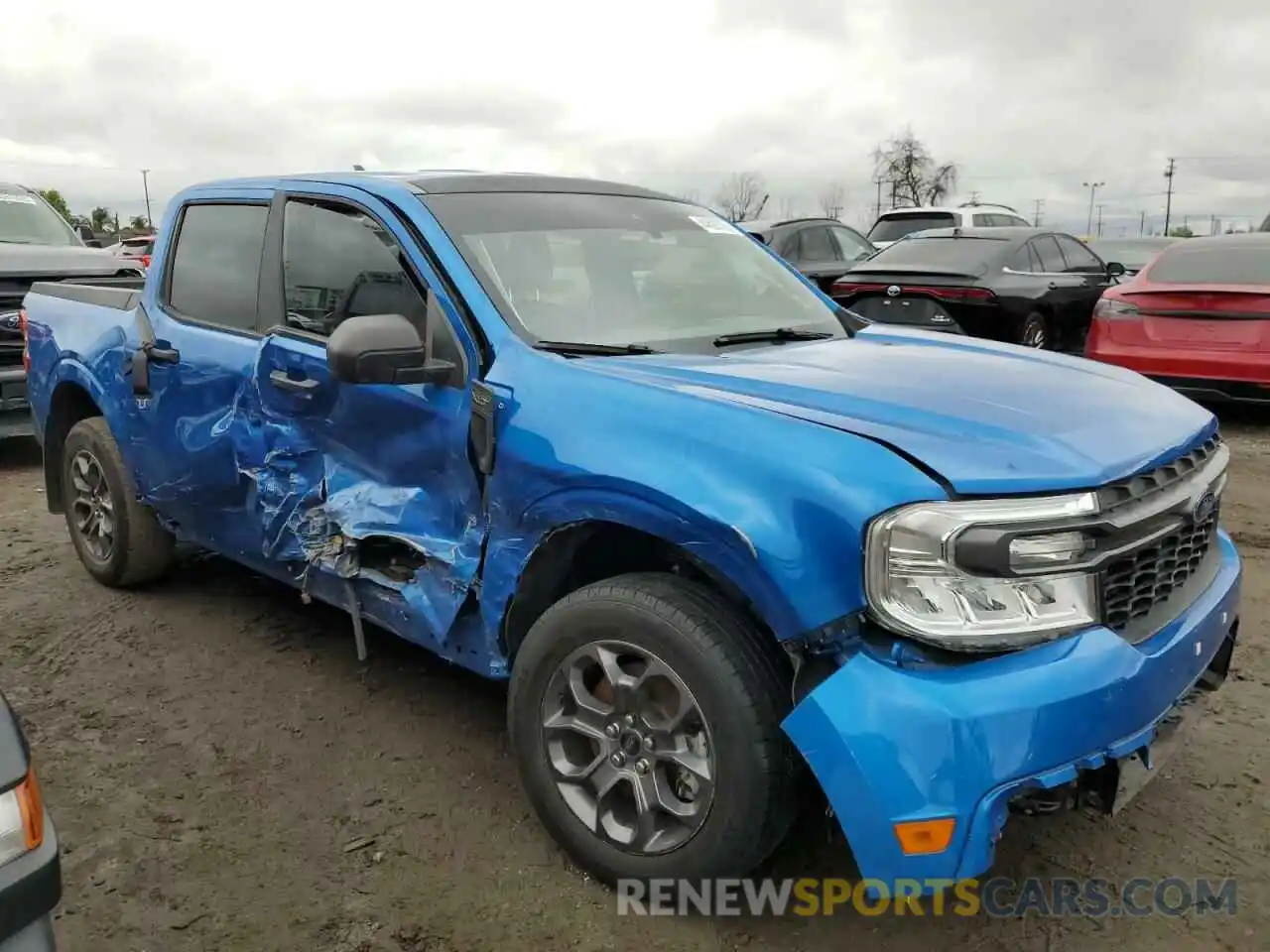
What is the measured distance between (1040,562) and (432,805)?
1.88 m

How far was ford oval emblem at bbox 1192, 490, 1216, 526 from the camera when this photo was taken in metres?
2.67

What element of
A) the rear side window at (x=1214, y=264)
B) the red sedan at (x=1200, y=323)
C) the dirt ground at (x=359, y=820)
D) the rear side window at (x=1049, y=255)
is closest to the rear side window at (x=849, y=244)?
the rear side window at (x=1049, y=255)

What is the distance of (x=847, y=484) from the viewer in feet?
7.27

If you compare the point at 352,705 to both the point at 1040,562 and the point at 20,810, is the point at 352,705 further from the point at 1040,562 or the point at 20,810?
the point at 1040,562

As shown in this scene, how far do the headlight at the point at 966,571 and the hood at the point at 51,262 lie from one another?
7.73 metres

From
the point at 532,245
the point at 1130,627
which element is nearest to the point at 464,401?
the point at 532,245

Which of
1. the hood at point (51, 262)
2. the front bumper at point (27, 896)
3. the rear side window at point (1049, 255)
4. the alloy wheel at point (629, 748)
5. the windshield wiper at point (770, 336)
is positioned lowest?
the alloy wheel at point (629, 748)

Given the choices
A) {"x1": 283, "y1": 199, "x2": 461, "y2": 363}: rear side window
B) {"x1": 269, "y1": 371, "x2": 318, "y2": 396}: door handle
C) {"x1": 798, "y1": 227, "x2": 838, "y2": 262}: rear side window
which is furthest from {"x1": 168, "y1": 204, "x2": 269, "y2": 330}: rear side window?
{"x1": 798, "y1": 227, "x2": 838, "y2": 262}: rear side window

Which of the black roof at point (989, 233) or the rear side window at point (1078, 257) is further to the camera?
the rear side window at point (1078, 257)

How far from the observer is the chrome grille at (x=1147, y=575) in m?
2.35

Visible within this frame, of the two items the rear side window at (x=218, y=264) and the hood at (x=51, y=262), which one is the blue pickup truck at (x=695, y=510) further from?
the hood at (x=51, y=262)

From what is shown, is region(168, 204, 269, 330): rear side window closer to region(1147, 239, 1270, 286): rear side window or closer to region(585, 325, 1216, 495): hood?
region(585, 325, 1216, 495): hood

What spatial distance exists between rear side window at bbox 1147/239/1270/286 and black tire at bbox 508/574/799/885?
22.8 feet

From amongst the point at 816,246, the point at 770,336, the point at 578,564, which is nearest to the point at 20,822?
the point at 578,564
